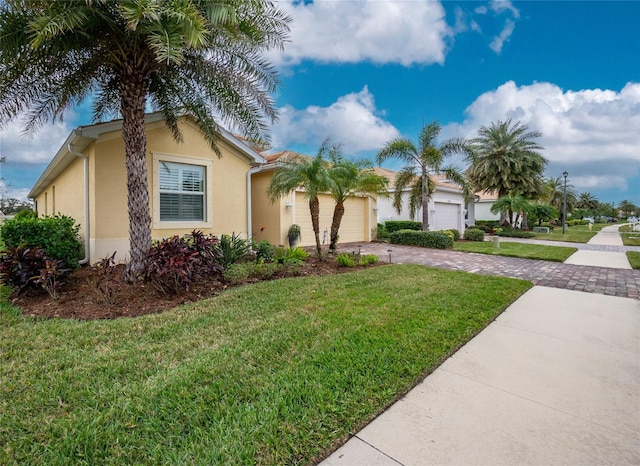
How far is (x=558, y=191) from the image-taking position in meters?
44.7

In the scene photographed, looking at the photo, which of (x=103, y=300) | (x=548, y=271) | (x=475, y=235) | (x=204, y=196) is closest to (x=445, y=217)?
(x=475, y=235)

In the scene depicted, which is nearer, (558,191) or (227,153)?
(227,153)

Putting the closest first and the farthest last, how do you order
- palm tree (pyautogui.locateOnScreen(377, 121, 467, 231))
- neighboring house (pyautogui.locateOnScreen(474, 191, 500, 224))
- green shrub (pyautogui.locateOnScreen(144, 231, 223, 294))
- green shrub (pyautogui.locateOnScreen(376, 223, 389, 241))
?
green shrub (pyautogui.locateOnScreen(144, 231, 223, 294)), palm tree (pyautogui.locateOnScreen(377, 121, 467, 231)), green shrub (pyautogui.locateOnScreen(376, 223, 389, 241)), neighboring house (pyautogui.locateOnScreen(474, 191, 500, 224))

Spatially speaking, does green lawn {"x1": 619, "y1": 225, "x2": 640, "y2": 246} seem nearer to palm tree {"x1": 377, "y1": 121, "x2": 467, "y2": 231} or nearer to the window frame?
palm tree {"x1": 377, "y1": 121, "x2": 467, "y2": 231}

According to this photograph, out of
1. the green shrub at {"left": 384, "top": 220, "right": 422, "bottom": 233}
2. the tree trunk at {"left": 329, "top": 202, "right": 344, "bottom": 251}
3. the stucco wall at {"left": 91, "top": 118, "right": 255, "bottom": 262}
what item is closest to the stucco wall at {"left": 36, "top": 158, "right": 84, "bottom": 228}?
the stucco wall at {"left": 91, "top": 118, "right": 255, "bottom": 262}

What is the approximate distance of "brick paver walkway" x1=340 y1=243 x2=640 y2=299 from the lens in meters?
7.07

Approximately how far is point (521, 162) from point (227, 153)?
26.1 metres

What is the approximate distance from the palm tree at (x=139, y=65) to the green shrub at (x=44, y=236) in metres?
1.84

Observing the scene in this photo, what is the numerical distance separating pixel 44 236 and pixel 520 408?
8.85 metres

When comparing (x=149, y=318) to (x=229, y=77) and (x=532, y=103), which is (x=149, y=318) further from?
(x=532, y=103)

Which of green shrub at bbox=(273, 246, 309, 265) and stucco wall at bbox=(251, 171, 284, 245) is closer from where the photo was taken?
green shrub at bbox=(273, 246, 309, 265)

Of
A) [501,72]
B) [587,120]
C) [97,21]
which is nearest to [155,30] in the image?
[97,21]

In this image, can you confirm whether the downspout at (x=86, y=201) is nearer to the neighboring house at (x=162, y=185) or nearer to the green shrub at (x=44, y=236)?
the neighboring house at (x=162, y=185)

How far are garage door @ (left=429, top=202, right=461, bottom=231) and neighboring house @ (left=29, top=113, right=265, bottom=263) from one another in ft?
45.8
